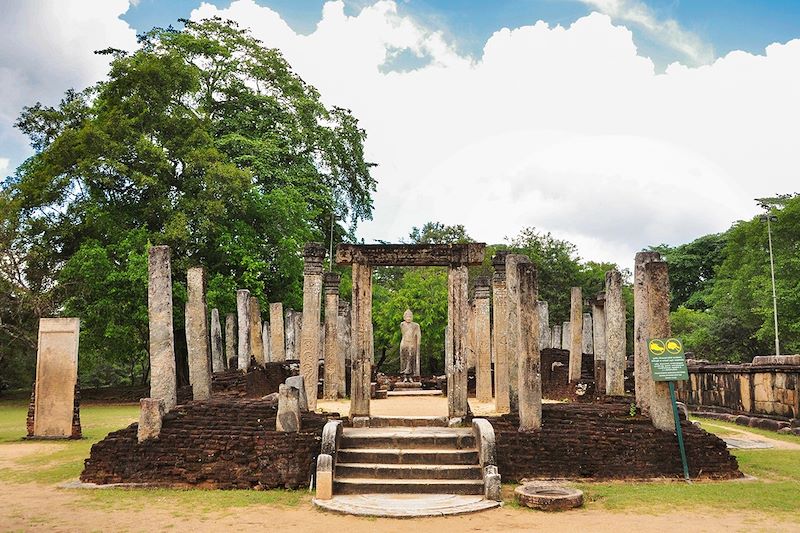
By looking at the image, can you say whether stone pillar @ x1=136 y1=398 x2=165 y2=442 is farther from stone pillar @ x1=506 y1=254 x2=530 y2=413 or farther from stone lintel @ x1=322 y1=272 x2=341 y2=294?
stone lintel @ x1=322 y1=272 x2=341 y2=294

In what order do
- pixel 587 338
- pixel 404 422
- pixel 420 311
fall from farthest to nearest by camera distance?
pixel 420 311 < pixel 587 338 < pixel 404 422

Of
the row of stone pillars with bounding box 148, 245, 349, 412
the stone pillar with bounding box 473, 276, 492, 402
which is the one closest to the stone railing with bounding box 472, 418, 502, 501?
the row of stone pillars with bounding box 148, 245, 349, 412

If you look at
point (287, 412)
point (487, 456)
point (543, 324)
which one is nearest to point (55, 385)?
point (287, 412)

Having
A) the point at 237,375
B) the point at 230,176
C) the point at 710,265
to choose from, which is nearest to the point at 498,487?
the point at 237,375

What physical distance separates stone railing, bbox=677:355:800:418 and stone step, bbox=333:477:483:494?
38.4ft

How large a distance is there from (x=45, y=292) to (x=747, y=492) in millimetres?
25963

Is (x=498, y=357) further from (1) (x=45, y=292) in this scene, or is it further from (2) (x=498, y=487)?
(1) (x=45, y=292)

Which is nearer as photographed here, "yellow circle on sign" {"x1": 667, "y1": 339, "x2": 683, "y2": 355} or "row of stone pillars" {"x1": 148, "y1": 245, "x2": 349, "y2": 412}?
"yellow circle on sign" {"x1": 667, "y1": 339, "x2": 683, "y2": 355}

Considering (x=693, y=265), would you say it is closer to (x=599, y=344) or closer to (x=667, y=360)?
(x=599, y=344)

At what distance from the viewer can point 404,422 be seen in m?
13.1

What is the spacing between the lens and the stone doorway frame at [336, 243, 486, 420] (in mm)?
13180

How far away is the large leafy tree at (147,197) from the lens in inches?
1066

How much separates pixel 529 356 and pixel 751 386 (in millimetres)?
11466

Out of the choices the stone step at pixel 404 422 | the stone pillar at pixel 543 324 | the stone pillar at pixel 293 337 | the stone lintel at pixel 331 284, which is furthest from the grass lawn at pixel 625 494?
the stone pillar at pixel 293 337
